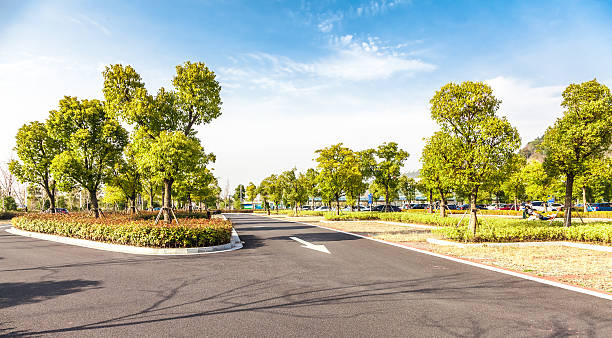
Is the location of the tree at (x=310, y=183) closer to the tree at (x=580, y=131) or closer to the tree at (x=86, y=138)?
the tree at (x=86, y=138)

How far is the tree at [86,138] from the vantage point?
19594 mm

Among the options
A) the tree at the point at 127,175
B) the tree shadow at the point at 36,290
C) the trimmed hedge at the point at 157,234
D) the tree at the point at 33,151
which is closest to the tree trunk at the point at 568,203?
the trimmed hedge at the point at 157,234

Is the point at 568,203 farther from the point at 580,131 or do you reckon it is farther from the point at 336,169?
the point at 336,169

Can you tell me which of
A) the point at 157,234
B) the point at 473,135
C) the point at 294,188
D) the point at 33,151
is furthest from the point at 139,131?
the point at 294,188

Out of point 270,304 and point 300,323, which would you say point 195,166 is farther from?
point 300,323

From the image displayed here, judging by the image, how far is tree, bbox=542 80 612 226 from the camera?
1422cm

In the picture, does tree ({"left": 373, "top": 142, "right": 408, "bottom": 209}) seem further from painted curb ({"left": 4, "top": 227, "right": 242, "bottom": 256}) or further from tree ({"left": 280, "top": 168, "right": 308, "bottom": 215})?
painted curb ({"left": 4, "top": 227, "right": 242, "bottom": 256})

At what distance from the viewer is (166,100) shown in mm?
16641

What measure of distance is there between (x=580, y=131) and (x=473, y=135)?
4.76 metres

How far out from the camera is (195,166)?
15.5m

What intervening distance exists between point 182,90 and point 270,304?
13.7m

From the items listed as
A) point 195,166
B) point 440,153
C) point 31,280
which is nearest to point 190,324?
point 31,280

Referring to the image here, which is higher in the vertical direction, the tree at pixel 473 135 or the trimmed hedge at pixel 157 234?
the tree at pixel 473 135

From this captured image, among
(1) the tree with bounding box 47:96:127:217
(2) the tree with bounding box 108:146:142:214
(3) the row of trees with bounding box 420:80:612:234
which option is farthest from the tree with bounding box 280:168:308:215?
(3) the row of trees with bounding box 420:80:612:234
